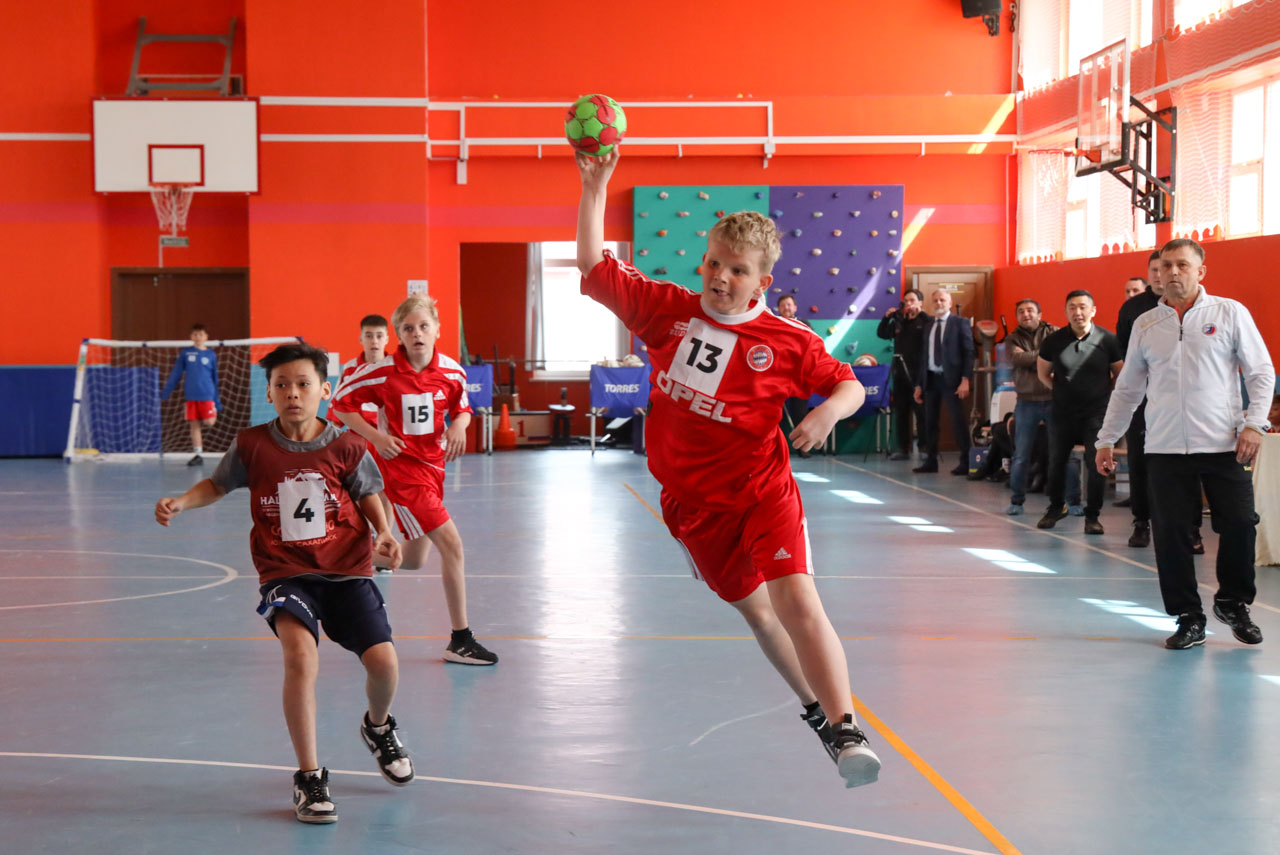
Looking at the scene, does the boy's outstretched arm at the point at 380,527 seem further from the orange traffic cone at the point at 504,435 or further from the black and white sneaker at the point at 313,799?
the orange traffic cone at the point at 504,435

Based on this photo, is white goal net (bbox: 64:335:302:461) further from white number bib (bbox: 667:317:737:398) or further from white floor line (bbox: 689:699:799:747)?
white number bib (bbox: 667:317:737:398)

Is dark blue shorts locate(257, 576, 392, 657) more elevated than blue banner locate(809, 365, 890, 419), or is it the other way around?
blue banner locate(809, 365, 890, 419)

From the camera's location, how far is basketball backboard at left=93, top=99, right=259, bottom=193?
1673 cm

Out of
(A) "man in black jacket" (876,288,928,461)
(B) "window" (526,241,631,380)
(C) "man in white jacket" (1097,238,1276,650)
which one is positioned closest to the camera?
(C) "man in white jacket" (1097,238,1276,650)

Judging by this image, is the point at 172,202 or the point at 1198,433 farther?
the point at 172,202

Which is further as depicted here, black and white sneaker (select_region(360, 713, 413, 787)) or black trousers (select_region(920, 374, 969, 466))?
black trousers (select_region(920, 374, 969, 466))

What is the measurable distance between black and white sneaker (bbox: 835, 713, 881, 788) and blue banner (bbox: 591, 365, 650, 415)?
1379cm

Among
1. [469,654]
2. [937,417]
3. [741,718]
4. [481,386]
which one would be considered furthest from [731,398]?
[481,386]

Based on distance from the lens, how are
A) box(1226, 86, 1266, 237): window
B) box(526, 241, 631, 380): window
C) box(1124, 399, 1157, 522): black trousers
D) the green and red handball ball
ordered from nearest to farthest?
the green and red handball ball, box(1124, 399, 1157, 522): black trousers, box(1226, 86, 1266, 237): window, box(526, 241, 631, 380): window

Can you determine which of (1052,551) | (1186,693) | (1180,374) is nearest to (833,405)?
(1186,693)

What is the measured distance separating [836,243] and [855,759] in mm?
15268

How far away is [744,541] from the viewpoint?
375 centimetres

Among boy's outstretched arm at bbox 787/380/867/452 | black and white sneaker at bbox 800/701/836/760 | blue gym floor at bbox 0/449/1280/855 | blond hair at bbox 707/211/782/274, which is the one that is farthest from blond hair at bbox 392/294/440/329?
black and white sneaker at bbox 800/701/836/760

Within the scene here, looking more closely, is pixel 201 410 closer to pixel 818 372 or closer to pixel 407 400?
pixel 407 400
